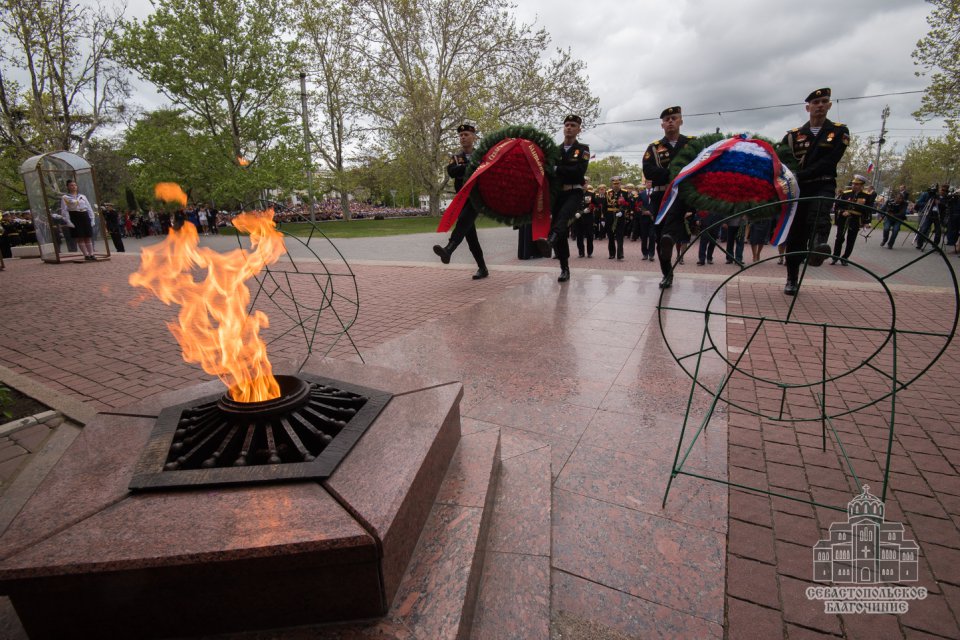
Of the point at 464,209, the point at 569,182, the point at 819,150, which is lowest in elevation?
the point at 464,209

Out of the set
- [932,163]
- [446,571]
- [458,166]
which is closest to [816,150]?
[458,166]

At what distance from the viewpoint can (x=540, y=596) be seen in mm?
1556

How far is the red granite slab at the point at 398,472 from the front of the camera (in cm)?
135

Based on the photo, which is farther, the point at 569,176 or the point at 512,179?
the point at 569,176

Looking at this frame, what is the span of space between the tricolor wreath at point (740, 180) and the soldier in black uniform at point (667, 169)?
1.57ft

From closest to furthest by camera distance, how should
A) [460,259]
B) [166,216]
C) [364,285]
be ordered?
[364,285], [460,259], [166,216]

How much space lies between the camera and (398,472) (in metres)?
1.54

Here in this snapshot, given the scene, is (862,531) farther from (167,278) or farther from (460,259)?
(460,259)

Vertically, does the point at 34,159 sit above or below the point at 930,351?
above

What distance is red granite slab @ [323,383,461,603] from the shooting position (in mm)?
1353

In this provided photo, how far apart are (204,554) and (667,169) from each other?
263 inches

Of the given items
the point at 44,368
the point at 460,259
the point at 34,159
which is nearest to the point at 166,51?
the point at 34,159

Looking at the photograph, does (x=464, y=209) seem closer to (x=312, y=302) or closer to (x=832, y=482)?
(x=312, y=302)

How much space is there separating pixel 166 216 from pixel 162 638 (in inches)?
1297
